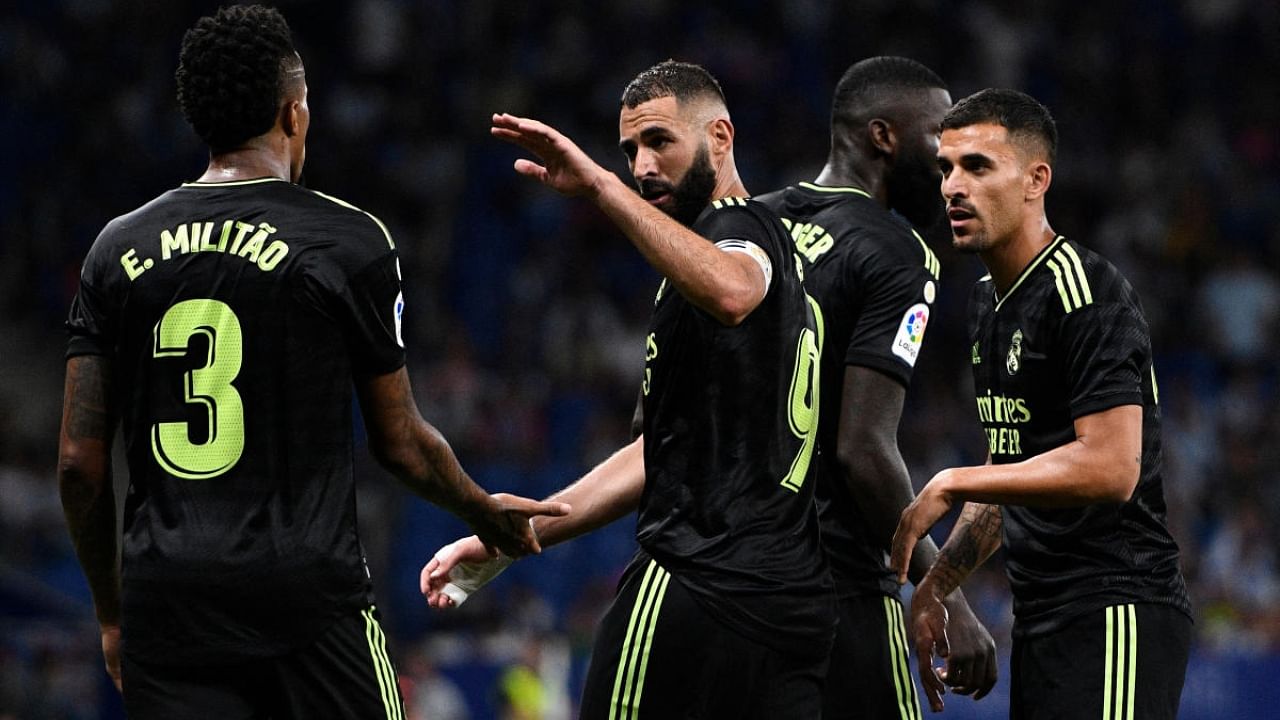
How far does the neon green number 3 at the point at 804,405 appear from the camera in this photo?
462 cm

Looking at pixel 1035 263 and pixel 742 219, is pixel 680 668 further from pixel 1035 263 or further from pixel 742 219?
pixel 1035 263

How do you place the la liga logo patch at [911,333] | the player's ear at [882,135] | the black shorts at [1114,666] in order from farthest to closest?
the player's ear at [882,135] → the la liga logo patch at [911,333] → the black shorts at [1114,666]

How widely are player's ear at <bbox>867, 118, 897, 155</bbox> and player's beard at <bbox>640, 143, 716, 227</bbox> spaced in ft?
3.99

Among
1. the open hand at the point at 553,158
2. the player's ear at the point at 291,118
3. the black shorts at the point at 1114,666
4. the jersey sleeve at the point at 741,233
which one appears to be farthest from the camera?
the black shorts at the point at 1114,666

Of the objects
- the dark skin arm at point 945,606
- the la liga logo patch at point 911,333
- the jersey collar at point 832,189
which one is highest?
the jersey collar at point 832,189

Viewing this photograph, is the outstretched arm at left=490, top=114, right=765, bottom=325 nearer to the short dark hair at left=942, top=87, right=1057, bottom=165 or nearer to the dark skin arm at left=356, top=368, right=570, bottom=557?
the dark skin arm at left=356, top=368, right=570, bottom=557

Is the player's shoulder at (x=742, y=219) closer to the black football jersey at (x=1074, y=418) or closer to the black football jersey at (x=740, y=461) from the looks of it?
the black football jersey at (x=740, y=461)

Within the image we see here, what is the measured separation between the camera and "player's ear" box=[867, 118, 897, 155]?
237 inches

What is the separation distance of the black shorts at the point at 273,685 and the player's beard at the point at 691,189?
1.51 m

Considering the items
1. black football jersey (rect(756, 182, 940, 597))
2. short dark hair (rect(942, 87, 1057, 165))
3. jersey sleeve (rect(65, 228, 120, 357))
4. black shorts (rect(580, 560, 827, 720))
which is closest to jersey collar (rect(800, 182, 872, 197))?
black football jersey (rect(756, 182, 940, 597))

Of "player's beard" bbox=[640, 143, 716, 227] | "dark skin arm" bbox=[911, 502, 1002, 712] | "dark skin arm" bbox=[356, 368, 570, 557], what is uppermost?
"player's beard" bbox=[640, 143, 716, 227]

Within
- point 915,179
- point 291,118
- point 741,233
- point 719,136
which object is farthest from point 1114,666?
point 291,118

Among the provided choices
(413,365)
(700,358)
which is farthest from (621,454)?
(413,365)

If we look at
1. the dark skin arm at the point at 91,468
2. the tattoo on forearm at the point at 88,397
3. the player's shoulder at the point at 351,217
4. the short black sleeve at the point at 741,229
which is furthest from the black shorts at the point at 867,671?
the tattoo on forearm at the point at 88,397
